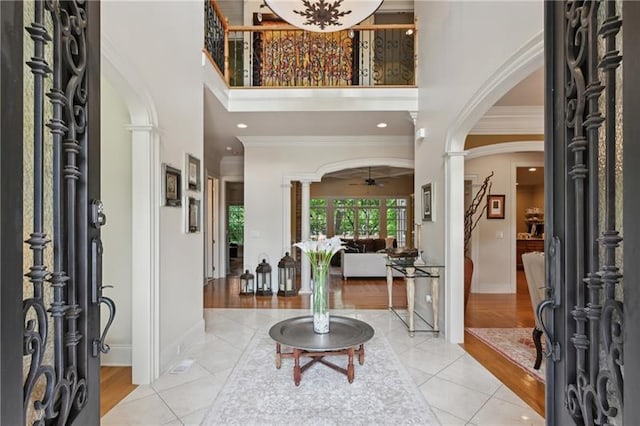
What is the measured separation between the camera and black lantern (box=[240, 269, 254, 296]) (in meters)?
6.17

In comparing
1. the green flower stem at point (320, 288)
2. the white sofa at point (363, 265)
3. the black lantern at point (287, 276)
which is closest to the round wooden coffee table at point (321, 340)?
the green flower stem at point (320, 288)

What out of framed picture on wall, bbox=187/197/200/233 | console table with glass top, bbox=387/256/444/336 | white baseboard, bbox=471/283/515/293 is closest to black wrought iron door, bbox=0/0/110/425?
framed picture on wall, bbox=187/197/200/233

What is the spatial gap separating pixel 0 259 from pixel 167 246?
252 cm

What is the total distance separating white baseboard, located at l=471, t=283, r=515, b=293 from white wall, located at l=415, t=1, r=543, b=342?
2379 millimetres

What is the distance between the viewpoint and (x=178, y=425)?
219 cm

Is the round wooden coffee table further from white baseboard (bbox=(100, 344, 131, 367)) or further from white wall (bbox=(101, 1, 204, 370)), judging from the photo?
white baseboard (bbox=(100, 344, 131, 367))

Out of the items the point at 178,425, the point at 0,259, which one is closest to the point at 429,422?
the point at 178,425

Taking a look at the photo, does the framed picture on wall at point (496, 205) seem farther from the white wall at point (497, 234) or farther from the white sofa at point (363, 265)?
the white sofa at point (363, 265)

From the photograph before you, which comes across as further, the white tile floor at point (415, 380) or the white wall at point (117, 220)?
the white wall at point (117, 220)

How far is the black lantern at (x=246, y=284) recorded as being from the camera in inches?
243

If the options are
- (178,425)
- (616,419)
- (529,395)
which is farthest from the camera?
(529,395)

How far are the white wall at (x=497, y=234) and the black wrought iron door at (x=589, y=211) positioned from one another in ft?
18.8

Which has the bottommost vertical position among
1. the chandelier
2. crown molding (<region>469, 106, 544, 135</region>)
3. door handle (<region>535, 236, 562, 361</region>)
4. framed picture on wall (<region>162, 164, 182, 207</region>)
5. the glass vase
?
the glass vase

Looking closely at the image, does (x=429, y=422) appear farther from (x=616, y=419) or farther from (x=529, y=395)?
(x=616, y=419)
